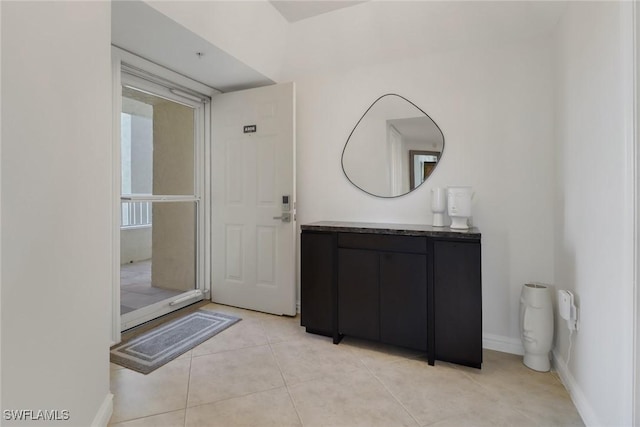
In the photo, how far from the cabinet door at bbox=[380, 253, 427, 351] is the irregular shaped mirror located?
25.4 inches

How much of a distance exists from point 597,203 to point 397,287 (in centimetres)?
115

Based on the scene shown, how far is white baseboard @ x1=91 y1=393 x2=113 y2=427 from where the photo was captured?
1.37 metres

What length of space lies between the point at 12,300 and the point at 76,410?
23.8 inches

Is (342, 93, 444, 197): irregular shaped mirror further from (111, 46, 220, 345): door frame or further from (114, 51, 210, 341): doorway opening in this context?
(114, 51, 210, 341): doorway opening

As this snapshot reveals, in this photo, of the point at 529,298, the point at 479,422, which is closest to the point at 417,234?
the point at 529,298

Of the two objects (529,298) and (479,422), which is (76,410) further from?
(529,298)

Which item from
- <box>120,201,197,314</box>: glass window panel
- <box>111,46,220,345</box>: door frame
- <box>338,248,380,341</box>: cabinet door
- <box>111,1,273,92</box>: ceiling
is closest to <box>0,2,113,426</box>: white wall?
<box>111,1,273,92</box>: ceiling

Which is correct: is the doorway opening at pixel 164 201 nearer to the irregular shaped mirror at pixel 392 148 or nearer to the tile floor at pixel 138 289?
the tile floor at pixel 138 289

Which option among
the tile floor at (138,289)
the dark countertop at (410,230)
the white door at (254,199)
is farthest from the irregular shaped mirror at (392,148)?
the tile floor at (138,289)

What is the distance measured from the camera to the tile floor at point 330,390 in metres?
1.50

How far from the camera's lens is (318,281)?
2.39 meters

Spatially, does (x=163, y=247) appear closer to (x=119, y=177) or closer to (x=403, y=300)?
(x=119, y=177)

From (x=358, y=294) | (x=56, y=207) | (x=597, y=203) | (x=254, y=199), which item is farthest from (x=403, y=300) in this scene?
(x=56, y=207)

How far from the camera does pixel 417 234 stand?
2.06m
